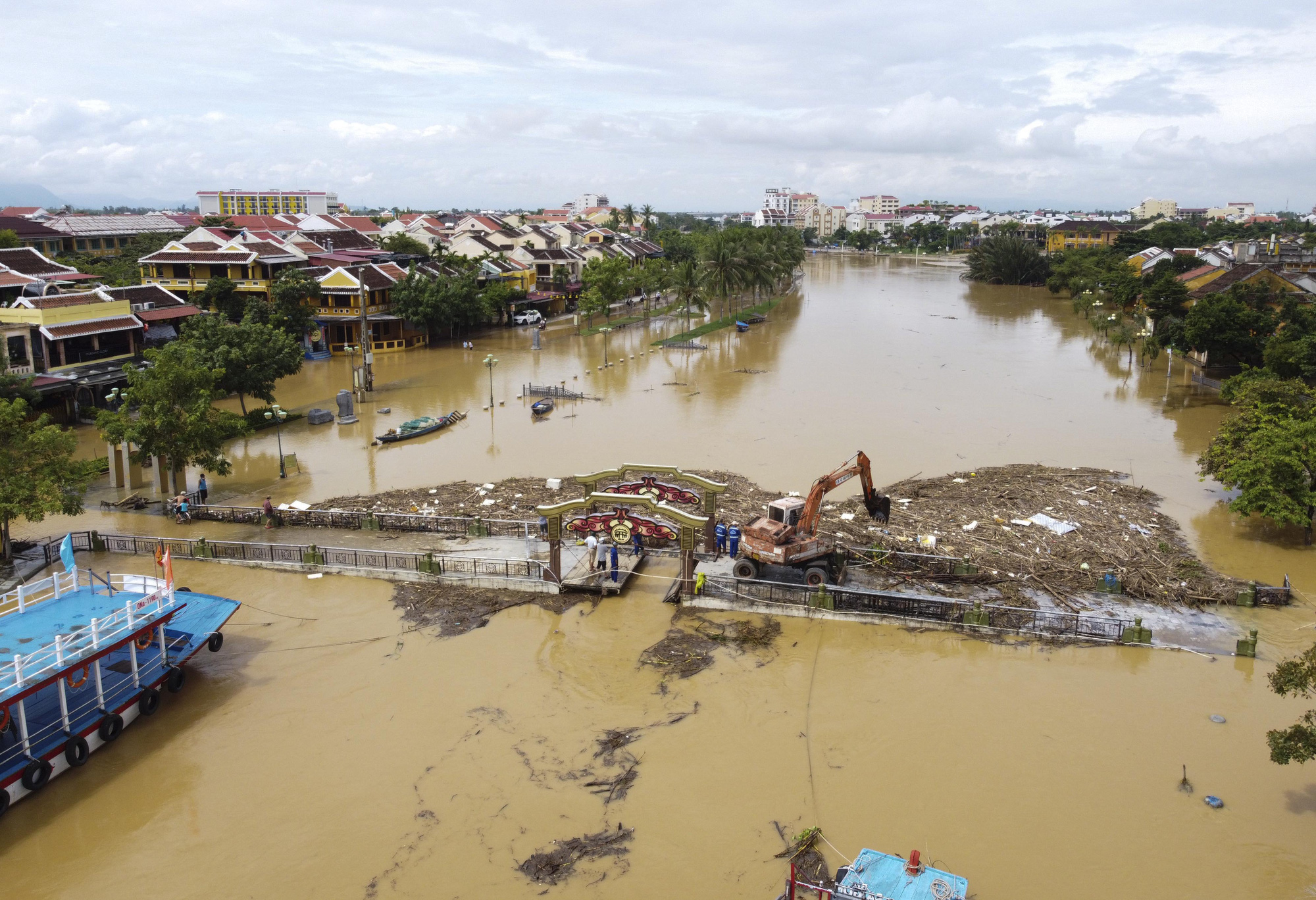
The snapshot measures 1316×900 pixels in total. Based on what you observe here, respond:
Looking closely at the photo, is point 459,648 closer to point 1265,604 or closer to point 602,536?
point 602,536

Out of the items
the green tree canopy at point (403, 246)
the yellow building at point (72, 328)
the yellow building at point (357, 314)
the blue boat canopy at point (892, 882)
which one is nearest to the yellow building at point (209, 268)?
the yellow building at point (357, 314)

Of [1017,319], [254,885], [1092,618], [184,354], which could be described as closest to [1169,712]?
[1092,618]

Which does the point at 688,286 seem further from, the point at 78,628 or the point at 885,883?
the point at 885,883

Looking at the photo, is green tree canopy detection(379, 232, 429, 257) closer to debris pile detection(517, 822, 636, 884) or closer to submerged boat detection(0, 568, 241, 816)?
submerged boat detection(0, 568, 241, 816)

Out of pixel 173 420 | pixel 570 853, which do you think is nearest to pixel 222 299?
pixel 173 420

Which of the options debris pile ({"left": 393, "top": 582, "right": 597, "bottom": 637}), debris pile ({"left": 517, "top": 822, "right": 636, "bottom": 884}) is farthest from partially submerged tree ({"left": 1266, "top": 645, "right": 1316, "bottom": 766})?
debris pile ({"left": 393, "top": 582, "right": 597, "bottom": 637})

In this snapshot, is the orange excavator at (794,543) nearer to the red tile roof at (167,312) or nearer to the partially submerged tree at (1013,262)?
the red tile roof at (167,312)
